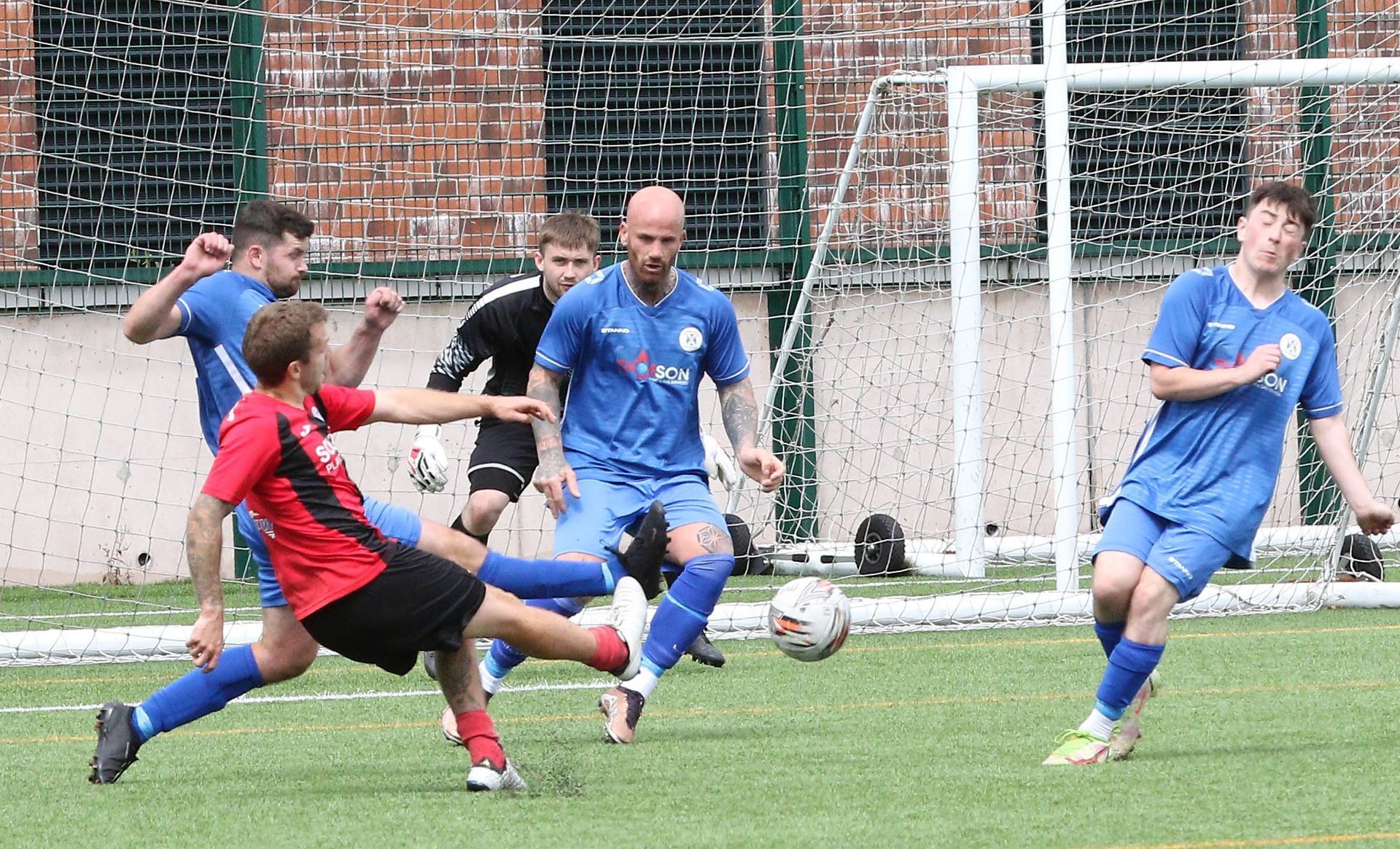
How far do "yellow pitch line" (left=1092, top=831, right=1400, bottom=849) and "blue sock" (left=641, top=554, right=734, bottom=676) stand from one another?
90.3 inches

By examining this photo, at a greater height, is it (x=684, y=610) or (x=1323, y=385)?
(x=1323, y=385)

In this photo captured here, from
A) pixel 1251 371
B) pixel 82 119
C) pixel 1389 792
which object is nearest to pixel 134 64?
pixel 82 119

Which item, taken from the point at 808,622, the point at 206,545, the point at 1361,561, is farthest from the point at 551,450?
the point at 1361,561

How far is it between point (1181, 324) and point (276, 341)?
2.55m

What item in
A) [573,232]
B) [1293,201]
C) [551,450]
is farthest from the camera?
[573,232]

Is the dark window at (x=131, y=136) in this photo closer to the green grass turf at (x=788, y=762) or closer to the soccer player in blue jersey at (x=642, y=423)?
the green grass turf at (x=788, y=762)

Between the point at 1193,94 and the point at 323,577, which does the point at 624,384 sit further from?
the point at 1193,94

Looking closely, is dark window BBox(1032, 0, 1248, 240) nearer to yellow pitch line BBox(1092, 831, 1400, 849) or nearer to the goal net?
the goal net

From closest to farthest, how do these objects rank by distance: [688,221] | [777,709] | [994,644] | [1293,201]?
[1293,201], [777,709], [994,644], [688,221]

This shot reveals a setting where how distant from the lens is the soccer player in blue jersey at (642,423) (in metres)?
6.18

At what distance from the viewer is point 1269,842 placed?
4.09m

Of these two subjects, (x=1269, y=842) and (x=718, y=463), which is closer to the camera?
(x=1269, y=842)

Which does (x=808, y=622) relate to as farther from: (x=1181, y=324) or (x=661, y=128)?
(x=661, y=128)

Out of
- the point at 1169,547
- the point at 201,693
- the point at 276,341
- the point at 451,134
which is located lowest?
the point at 201,693
